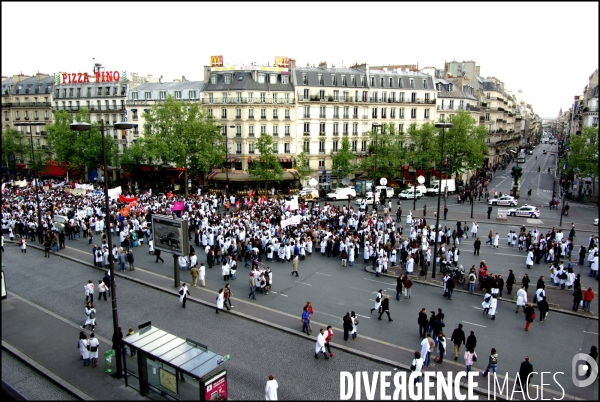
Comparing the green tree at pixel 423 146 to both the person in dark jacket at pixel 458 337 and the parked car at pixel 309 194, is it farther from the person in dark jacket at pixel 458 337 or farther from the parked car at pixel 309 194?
the person in dark jacket at pixel 458 337

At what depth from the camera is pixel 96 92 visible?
214 feet

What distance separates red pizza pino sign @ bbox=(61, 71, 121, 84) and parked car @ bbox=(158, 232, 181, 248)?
50.2 metres

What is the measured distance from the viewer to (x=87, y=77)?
220 ft

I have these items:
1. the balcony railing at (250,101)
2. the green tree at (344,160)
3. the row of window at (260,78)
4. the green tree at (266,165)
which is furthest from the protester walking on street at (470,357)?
the row of window at (260,78)

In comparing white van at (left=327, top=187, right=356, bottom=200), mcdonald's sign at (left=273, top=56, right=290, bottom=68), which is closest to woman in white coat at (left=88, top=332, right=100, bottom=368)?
white van at (left=327, top=187, right=356, bottom=200)

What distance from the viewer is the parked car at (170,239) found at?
71.3 ft

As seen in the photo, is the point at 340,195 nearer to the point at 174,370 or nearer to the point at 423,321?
the point at 423,321

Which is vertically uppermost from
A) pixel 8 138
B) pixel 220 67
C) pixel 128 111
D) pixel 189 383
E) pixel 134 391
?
pixel 220 67

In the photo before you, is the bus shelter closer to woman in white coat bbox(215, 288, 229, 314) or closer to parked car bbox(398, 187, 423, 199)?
woman in white coat bbox(215, 288, 229, 314)

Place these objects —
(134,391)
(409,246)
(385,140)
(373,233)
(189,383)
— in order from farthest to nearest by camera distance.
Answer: (385,140), (373,233), (409,246), (134,391), (189,383)

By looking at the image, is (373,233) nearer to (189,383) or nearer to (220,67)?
(189,383)

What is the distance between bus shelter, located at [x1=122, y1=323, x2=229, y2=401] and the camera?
39.5 feet

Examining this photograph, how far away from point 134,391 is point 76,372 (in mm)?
2538

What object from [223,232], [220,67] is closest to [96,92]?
[220,67]
